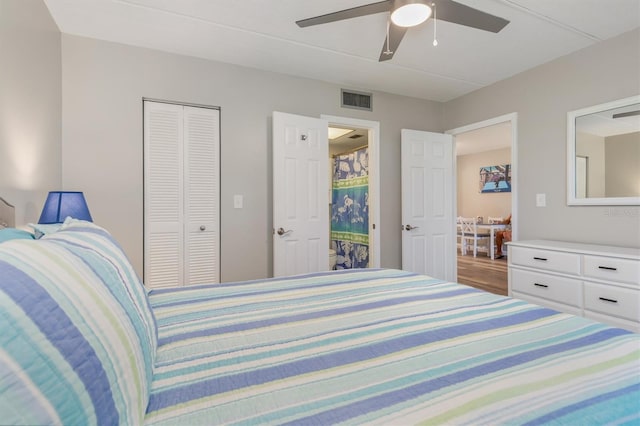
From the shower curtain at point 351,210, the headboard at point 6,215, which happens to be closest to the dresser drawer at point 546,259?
the shower curtain at point 351,210

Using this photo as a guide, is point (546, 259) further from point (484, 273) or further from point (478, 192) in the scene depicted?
point (478, 192)

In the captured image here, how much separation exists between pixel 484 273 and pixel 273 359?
198 inches

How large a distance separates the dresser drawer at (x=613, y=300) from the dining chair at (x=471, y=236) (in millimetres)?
4643

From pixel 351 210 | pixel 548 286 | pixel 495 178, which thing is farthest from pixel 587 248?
pixel 495 178

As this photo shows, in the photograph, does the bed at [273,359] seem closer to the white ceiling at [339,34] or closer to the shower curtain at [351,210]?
the white ceiling at [339,34]

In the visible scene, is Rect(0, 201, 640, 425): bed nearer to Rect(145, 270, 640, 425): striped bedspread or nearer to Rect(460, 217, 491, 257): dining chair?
Rect(145, 270, 640, 425): striped bedspread

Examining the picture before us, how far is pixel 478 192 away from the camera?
328 inches

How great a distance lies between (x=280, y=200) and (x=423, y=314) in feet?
6.66

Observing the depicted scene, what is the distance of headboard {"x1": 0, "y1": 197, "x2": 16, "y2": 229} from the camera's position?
53.4 inches

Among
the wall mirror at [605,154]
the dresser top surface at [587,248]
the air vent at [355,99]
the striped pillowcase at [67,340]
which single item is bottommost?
the dresser top surface at [587,248]

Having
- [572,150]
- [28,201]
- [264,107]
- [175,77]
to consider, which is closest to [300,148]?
[264,107]

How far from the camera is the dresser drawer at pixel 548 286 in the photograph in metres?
2.36

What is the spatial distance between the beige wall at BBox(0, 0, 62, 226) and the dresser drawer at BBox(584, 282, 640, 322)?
3.69 metres

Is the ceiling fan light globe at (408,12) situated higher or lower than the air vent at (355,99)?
lower
